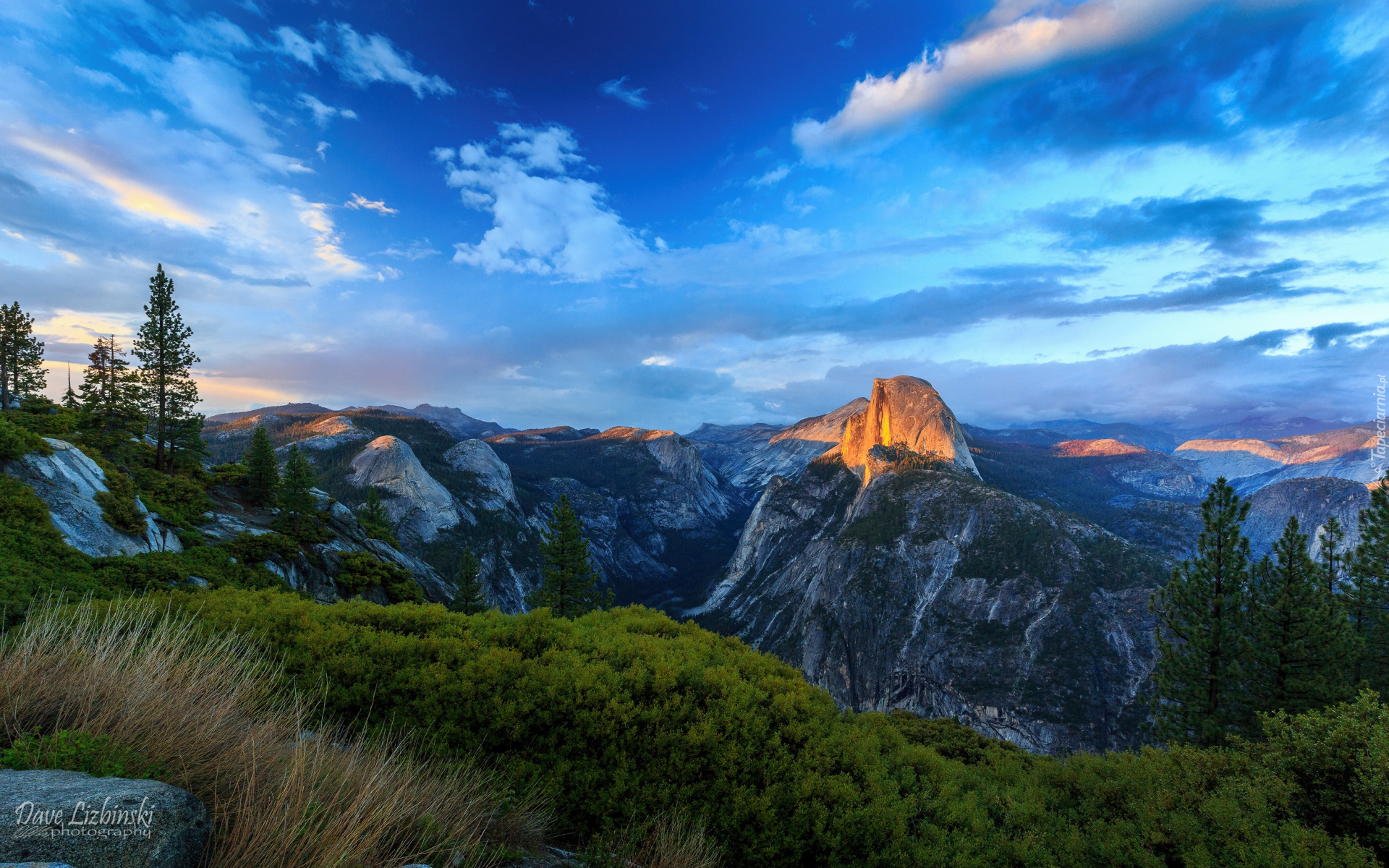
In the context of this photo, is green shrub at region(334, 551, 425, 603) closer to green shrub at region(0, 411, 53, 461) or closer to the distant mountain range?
green shrub at region(0, 411, 53, 461)

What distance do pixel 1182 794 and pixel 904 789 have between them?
415 cm

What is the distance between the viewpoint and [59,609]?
814 cm

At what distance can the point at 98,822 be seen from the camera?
342 centimetres

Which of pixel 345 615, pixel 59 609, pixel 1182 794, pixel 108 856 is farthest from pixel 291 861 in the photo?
pixel 1182 794

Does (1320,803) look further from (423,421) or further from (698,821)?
(423,421)

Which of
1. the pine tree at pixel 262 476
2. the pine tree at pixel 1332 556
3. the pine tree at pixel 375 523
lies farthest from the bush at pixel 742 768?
the pine tree at pixel 375 523

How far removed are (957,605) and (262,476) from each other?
402ft

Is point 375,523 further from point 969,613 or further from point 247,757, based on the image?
point 969,613

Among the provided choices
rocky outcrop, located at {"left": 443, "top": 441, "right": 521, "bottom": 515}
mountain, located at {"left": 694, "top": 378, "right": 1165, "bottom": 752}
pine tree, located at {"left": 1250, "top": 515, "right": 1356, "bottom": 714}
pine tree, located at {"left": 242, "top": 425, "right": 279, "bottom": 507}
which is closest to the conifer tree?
pine tree, located at {"left": 242, "top": 425, "right": 279, "bottom": 507}

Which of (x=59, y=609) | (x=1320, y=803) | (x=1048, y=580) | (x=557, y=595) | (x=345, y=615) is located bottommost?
(x=1048, y=580)

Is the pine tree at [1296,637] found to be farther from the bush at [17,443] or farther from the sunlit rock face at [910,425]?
the sunlit rock face at [910,425]

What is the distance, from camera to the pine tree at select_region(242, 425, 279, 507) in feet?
109

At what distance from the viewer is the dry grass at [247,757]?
4.23 meters

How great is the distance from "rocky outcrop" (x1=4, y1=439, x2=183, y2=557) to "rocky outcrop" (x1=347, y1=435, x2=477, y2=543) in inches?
3772
